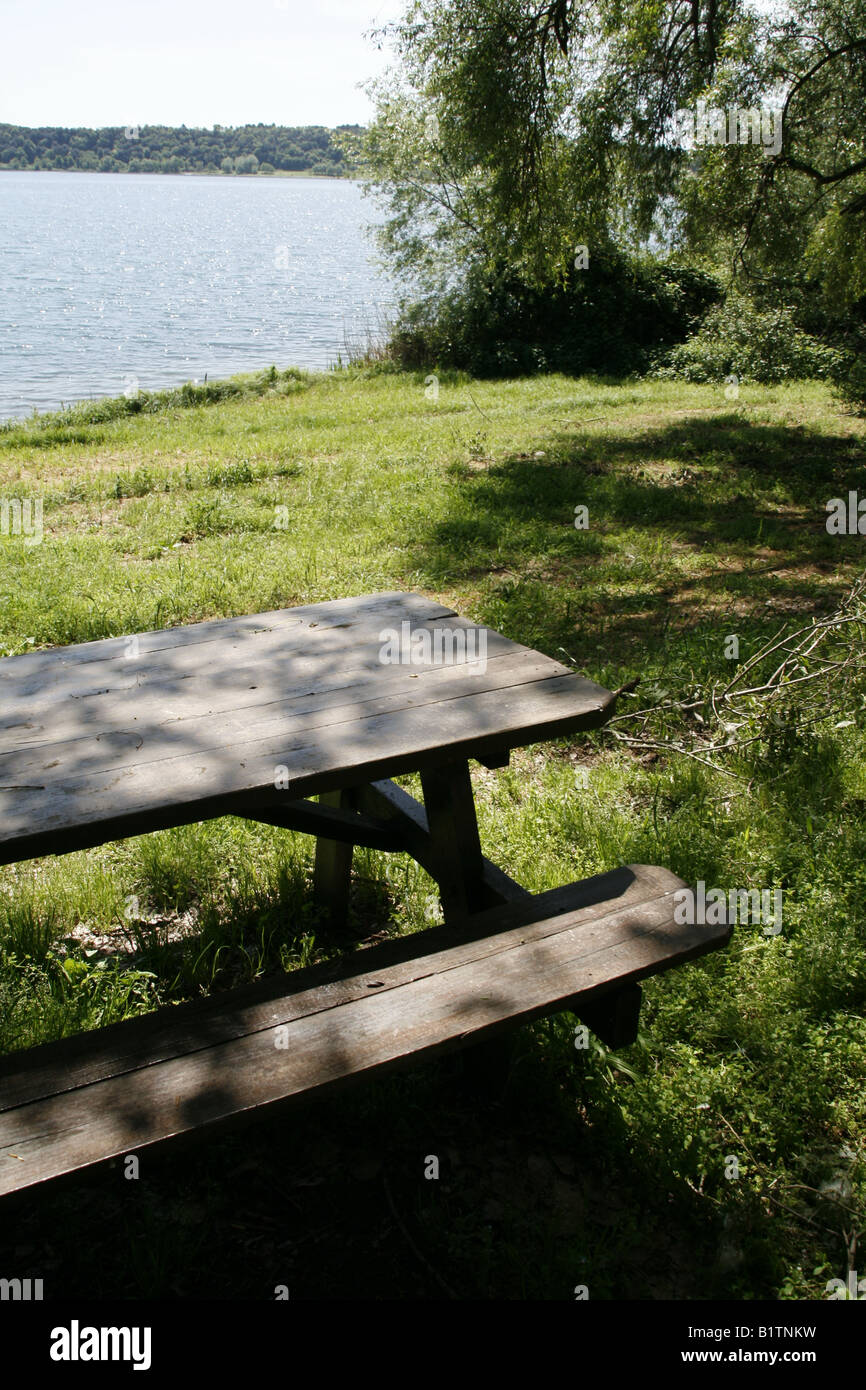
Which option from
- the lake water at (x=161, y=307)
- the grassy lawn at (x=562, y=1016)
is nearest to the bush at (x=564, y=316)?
the lake water at (x=161, y=307)

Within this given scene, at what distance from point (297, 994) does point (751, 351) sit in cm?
1905

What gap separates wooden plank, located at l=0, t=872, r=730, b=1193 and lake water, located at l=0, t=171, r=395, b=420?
17428mm

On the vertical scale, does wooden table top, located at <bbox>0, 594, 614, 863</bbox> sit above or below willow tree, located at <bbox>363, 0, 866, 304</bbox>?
below

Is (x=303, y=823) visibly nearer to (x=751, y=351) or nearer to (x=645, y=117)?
(x=645, y=117)

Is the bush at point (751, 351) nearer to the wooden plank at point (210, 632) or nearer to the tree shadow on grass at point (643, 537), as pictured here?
the tree shadow on grass at point (643, 537)

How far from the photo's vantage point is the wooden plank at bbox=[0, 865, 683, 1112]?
1921 mm

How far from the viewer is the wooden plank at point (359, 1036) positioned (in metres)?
1.73

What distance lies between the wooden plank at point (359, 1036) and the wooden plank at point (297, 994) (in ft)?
0.06

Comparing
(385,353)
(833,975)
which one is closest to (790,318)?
(385,353)

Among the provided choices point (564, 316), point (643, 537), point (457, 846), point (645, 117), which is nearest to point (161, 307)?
point (564, 316)

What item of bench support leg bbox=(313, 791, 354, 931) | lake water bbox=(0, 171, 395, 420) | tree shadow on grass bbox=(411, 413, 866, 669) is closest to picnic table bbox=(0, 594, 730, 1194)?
bench support leg bbox=(313, 791, 354, 931)

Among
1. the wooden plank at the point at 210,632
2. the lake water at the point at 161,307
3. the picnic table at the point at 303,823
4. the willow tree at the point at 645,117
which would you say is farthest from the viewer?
the lake water at the point at 161,307

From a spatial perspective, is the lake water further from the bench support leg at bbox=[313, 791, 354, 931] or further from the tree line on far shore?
the tree line on far shore
